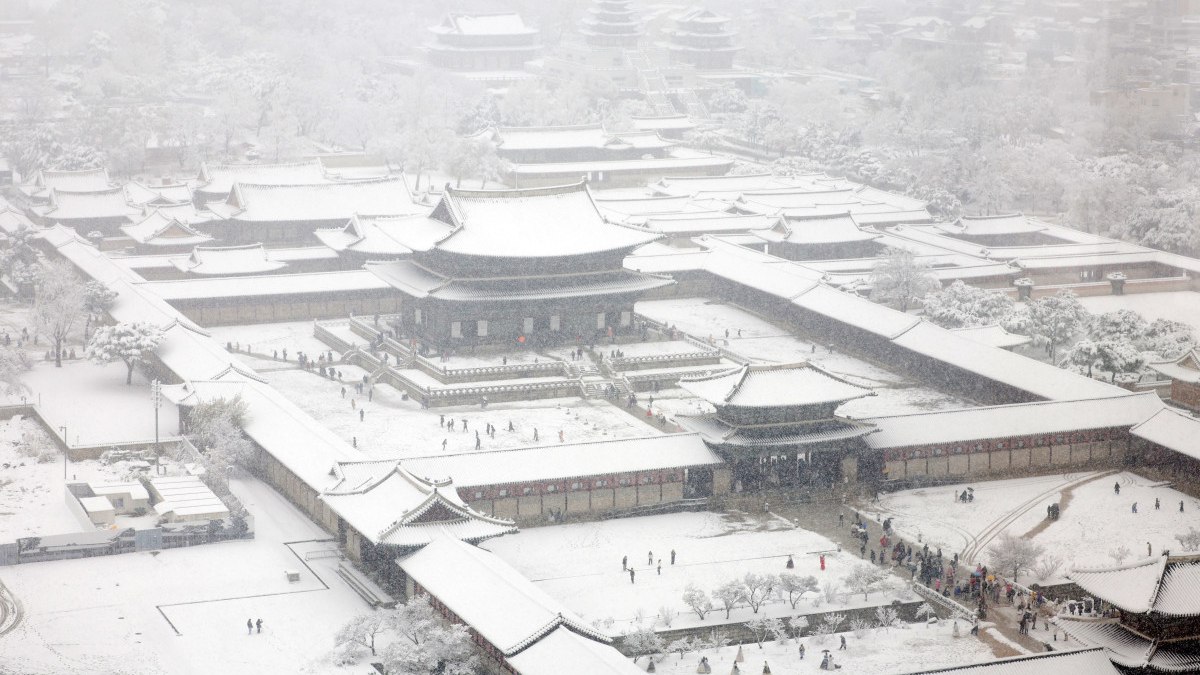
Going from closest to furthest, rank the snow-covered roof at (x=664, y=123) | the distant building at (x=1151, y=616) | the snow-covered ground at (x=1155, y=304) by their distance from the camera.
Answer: the distant building at (x=1151, y=616) < the snow-covered ground at (x=1155, y=304) < the snow-covered roof at (x=664, y=123)

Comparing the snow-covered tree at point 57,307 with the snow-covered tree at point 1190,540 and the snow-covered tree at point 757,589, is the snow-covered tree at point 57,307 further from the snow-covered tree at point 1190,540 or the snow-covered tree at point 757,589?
the snow-covered tree at point 1190,540

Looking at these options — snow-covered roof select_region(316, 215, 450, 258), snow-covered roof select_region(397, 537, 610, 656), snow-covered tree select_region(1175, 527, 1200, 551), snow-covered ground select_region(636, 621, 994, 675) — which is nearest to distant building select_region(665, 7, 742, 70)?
snow-covered roof select_region(316, 215, 450, 258)

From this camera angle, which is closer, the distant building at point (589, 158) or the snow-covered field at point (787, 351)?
the snow-covered field at point (787, 351)

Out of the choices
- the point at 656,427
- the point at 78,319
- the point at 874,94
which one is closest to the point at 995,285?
the point at 656,427

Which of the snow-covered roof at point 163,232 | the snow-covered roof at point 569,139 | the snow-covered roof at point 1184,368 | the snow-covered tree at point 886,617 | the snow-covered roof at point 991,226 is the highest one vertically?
the snow-covered roof at point 569,139

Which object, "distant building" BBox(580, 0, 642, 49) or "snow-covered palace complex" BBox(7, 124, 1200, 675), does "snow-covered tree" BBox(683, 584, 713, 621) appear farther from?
"distant building" BBox(580, 0, 642, 49)

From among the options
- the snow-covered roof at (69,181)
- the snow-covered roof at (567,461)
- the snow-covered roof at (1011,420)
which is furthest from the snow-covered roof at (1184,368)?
the snow-covered roof at (69,181)

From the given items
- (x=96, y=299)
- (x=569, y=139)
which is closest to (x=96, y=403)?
(x=96, y=299)

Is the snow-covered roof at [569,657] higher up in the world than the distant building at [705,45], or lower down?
lower down
